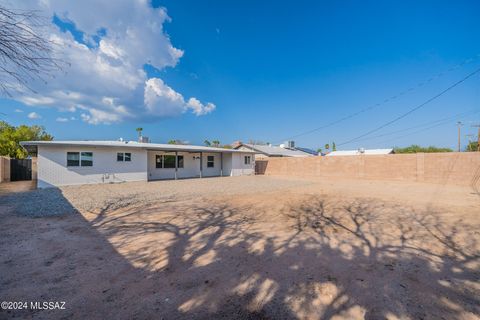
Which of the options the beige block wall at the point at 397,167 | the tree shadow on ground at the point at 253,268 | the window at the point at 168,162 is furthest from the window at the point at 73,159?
the beige block wall at the point at 397,167

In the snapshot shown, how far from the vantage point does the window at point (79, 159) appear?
11.9 meters

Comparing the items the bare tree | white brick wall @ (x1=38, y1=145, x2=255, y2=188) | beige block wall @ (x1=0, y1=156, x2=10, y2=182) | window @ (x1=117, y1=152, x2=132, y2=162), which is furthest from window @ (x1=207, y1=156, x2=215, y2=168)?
the bare tree

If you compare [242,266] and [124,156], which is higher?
[124,156]

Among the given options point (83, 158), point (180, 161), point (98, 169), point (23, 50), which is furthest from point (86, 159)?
point (23, 50)

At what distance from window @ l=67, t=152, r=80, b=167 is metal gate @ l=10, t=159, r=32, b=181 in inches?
312

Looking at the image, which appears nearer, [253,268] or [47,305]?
[47,305]

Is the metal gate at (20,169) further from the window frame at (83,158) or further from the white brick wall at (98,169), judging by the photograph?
the window frame at (83,158)

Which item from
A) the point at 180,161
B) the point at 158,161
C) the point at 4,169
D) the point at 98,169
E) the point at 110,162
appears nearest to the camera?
the point at 98,169

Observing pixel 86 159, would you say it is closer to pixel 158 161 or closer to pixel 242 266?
pixel 158 161

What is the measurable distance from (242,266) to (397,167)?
17.7 metres

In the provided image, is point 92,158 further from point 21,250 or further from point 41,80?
point 41,80

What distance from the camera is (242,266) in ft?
10.4

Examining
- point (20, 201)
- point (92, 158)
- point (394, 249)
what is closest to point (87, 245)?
point (394, 249)

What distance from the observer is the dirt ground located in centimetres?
230
